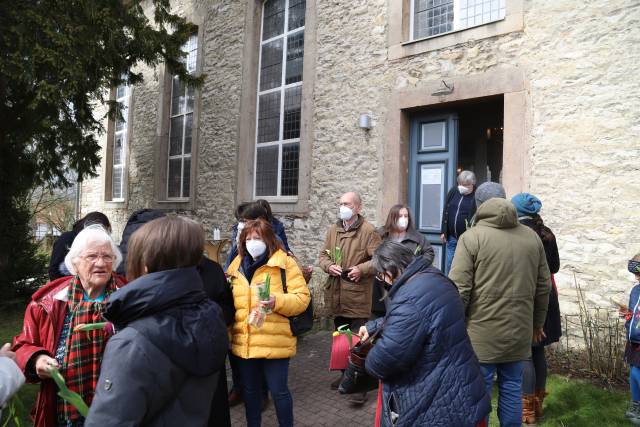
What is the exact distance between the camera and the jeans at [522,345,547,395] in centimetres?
331

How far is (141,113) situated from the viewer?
12.6m

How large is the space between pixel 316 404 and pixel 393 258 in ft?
7.26

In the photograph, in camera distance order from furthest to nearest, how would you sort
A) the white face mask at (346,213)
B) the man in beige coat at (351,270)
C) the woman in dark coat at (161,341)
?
the white face mask at (346,213)
the man in beige coat at (351,270)
the woman in dark coat at (161,341)

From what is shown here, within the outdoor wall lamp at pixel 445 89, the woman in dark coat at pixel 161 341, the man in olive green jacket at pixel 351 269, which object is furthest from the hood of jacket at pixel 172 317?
the outdoor wall lamp at pixel 445 89

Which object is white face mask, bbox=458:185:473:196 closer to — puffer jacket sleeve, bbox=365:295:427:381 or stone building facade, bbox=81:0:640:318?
stone building facade, bbox=81:0:640:318

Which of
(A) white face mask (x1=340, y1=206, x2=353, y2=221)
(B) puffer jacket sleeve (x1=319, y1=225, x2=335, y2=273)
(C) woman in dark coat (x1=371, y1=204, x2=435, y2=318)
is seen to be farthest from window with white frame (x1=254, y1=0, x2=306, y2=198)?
(C) woman in dark coat (x1=371, y1=204, x2=435, y2=318)

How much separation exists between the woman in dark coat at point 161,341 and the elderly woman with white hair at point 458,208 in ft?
14.0

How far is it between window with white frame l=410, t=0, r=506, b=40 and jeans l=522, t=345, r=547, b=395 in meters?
4.00

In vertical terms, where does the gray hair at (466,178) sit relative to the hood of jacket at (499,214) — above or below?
above

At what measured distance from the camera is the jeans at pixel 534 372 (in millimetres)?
3314

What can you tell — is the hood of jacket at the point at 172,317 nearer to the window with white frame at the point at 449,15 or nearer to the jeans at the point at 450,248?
the jeans at the point at 450,248

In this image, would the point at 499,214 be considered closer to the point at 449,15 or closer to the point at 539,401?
the point at 539,401

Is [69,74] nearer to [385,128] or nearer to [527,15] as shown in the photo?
[385,128]

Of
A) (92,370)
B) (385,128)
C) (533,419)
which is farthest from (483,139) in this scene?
(92,370)
